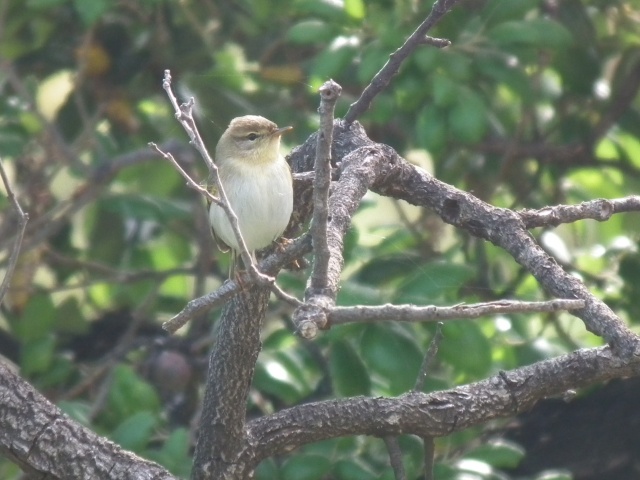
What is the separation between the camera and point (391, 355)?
269cm

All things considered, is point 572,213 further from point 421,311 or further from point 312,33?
point 312,33

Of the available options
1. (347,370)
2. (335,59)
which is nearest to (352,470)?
(347,370)

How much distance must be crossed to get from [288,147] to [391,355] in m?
1.42

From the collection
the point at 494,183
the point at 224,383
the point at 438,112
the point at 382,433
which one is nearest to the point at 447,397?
the point at 382,433

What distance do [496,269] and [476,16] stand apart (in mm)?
1089

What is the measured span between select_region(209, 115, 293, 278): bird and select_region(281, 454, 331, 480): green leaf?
556 mm

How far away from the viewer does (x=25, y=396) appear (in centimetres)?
191

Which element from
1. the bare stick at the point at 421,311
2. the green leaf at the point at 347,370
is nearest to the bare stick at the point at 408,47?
the bare stick at the point at 421,311

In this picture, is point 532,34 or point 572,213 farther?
point 532,34

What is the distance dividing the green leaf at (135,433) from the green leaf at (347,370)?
21.7 inches

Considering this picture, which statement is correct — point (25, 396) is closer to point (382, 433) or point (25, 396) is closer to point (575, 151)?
point (382, 433)

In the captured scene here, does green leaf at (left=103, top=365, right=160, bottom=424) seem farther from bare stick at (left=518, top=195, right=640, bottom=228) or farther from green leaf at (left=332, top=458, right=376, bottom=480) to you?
bare stick at (left=518, top=195, right=640, bottom=228)

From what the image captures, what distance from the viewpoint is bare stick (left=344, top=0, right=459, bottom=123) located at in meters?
1.83

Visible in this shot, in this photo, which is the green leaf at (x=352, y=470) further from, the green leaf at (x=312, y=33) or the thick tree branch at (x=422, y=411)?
the green leaf at (x=312, y=33)
